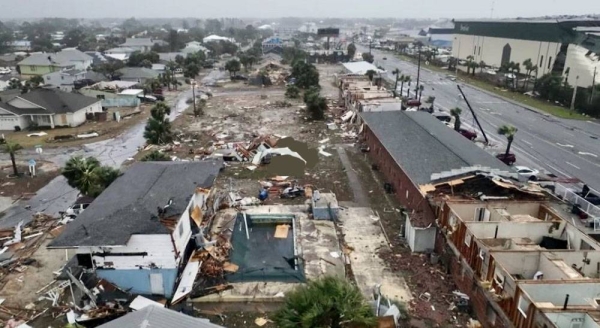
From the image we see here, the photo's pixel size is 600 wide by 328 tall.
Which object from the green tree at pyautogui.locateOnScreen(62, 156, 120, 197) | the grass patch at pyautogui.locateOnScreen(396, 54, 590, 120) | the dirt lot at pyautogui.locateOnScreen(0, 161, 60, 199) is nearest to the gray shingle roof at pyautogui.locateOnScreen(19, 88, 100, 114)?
the dirt lot at pyautogui.locateOnScreen(0, 161, 60, 199)

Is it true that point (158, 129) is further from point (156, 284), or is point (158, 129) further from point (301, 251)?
point (156, 284)

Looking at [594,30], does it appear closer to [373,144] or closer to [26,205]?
[373,144]

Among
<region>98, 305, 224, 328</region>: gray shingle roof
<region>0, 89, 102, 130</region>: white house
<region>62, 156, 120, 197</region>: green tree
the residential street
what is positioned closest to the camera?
<region>98, 305, 224, 328</region>: gray shingle roof

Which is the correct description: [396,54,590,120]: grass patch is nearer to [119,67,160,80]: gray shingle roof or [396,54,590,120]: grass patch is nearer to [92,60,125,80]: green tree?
[119,67,160,80]: gray shingle roof

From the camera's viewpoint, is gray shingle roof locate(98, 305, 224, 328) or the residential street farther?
the residential street

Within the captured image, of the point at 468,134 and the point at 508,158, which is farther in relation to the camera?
the point at 468,134

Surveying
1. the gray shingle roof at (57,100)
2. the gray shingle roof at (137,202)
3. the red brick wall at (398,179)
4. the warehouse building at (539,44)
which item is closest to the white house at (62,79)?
the gray shingle roof at (57,100)

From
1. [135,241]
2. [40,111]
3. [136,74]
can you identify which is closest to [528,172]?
[135,241]
